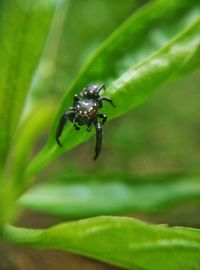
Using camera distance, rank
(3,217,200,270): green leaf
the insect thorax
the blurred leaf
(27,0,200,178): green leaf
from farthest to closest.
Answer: the blurred leaf, the insect thorax, (27,0,200,178): green leaf, (3,217,200,270): green leaf

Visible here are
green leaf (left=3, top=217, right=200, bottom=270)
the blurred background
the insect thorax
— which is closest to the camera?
green leaf (left=3, top=217, right=200, bottom=270)

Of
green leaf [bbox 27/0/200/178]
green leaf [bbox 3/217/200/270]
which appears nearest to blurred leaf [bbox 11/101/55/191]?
green leaf [bbox 27/0/200/178]

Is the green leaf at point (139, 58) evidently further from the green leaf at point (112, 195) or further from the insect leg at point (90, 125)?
the green leaf at point (112, 195)

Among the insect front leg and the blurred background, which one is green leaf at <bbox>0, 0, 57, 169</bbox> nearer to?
the insect front leg

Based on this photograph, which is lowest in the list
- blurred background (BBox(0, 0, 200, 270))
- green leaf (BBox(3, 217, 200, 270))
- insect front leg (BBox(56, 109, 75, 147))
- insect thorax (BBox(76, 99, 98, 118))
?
green leaf (BBox(3, 217, 200, 270))

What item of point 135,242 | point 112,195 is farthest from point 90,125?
point 112,195

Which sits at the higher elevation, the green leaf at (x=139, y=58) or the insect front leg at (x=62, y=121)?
the green leaf at (x=139, y=58)

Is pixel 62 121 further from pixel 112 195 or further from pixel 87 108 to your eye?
pixel 112 195

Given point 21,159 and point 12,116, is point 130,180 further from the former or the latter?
point 12,116

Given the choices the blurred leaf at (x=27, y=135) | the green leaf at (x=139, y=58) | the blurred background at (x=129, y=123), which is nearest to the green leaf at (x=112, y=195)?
the blurred leaf at (x=27, y=135)
